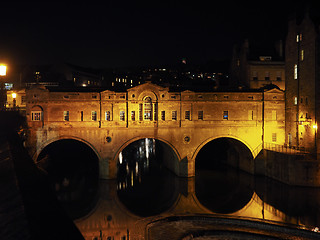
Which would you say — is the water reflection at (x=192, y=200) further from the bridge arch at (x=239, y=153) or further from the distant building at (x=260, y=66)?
the distant building at (x=260, y=66)

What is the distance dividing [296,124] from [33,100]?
109 ft

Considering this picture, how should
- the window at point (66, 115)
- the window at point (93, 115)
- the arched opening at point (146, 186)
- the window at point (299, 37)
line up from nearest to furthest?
the arched opening at point (146, 186) → the window at point (66, 115) → the window at point (93, 115) → the window at point (299, 37)

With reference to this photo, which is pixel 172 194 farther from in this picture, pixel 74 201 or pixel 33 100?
pixel 33 100

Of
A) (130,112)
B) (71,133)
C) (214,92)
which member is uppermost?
(214,92)

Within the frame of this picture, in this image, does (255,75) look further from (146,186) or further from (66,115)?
(66,115)

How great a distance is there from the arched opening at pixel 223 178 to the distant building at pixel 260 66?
38.2 ft

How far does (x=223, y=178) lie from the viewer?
43.1m

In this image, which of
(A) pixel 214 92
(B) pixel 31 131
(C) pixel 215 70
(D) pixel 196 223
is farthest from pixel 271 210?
(C) pixel 215 70

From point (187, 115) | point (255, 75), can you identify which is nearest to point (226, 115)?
point (187, 115)

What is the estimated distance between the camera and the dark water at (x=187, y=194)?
1198 inches

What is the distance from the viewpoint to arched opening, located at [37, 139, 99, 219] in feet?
110

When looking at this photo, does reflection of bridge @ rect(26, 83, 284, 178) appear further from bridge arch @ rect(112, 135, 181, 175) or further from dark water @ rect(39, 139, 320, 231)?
dark water @ rect(39, 139, 320, 231)

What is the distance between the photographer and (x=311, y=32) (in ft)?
125

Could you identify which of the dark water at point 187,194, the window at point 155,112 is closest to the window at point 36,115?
the dark water at point 187,194
